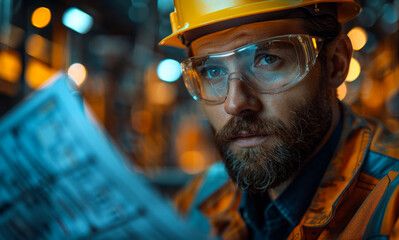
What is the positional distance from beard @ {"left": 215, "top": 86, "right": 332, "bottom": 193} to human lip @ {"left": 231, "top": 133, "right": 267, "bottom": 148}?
1 centimetres

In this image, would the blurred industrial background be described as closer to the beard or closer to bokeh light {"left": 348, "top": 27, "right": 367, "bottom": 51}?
bokeh light {"left": 348, "top": 27, "right": 367, "bottom": 51}

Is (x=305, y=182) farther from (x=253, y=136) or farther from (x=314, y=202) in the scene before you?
(x=253, y=136)

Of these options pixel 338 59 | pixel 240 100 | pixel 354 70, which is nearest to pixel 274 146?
pixel 240 100

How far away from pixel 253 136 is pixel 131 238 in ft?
2.17

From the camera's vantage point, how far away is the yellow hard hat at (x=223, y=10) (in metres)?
1.19

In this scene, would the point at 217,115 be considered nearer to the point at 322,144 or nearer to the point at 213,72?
the point at 213,72

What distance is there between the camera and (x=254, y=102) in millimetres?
1253

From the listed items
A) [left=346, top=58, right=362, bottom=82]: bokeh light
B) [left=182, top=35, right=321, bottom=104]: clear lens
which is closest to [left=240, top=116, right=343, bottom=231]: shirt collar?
[left=182, top=35, right=321, bottom=104]: clear lens

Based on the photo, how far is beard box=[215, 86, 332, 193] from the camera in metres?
1.27

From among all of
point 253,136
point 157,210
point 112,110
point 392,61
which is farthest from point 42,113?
point 112,110

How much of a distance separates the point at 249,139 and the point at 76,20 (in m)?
2.21

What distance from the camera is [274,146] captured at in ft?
4.24

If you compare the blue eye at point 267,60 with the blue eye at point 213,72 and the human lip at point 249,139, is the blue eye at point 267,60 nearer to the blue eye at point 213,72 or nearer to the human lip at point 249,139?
the blue eye at point 213,72

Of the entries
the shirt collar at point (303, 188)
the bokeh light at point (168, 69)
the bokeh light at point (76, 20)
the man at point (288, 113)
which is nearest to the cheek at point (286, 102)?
the man at point (288, 113)
